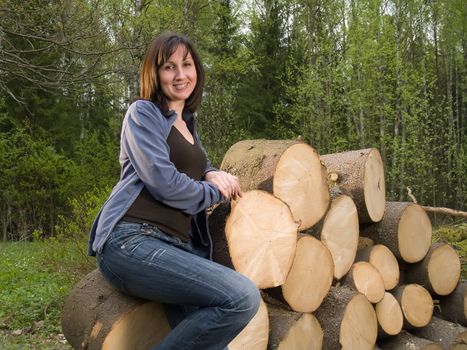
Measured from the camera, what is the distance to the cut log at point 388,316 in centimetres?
349

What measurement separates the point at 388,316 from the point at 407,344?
245 millimetres

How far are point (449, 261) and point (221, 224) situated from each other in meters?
2.22

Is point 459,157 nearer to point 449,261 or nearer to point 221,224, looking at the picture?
point 449,261

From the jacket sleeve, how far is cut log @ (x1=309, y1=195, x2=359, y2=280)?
1.37 m

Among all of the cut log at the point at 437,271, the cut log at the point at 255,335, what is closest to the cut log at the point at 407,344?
the cut log at the point at 437,271

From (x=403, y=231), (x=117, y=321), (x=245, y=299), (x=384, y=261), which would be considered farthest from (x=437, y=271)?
(x=117, y=321)

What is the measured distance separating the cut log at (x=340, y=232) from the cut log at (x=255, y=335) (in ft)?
2.35

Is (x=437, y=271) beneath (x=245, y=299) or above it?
beneath

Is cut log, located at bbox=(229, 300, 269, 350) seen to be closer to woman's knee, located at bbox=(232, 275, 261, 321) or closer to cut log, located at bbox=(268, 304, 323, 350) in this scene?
cut log, located at bbox=(268, 304, 323, 350)

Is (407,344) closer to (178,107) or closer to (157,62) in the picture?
(178,107)

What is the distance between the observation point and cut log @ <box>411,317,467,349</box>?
12.4 ft

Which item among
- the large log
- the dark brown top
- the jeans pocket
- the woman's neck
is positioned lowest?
the large log

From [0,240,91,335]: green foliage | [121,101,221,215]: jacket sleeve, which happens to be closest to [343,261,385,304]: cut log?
[121,101,221,215]: jacket sleeve

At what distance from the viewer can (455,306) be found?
4.12 m
